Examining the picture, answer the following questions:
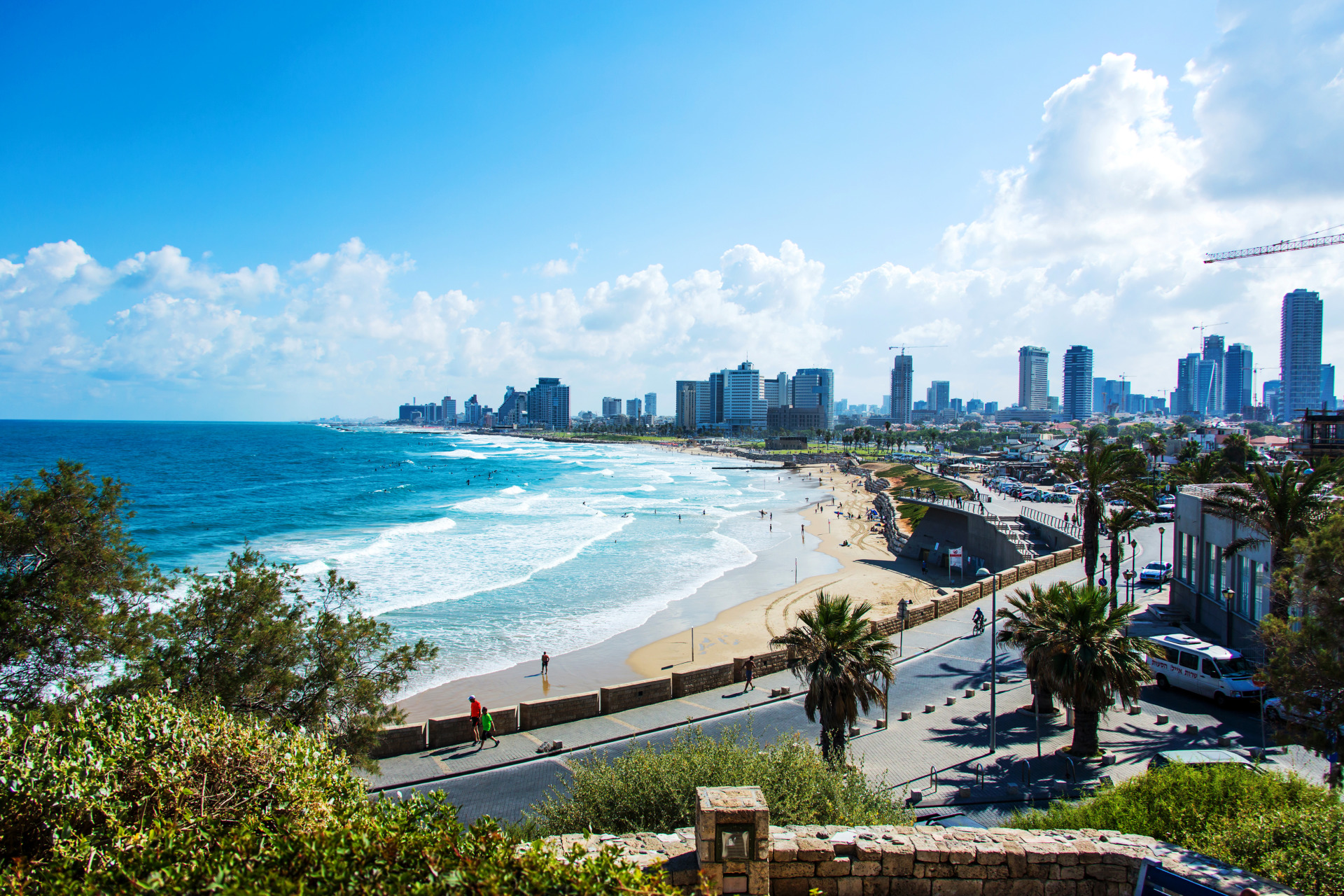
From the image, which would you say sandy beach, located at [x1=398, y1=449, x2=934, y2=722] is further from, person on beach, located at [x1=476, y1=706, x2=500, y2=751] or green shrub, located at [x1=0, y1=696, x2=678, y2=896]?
green shrub, located at [x1=0, y1=696, x2=678, y2=896]

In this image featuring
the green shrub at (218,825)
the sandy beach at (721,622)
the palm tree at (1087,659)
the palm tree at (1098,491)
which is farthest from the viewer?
the palm tree at (1098,491)

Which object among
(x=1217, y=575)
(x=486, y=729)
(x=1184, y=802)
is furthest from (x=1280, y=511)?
(x=486, y=729)

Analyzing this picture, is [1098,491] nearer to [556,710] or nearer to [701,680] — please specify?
[701,680]

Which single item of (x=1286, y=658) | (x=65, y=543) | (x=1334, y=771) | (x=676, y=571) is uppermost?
(x=65, y=543)

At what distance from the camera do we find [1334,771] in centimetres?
1159

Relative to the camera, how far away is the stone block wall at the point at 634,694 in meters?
18.5

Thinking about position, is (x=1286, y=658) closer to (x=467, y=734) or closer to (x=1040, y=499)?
(x=467, y=734)

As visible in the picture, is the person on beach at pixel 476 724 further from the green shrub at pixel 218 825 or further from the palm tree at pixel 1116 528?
the palm tree at pixel 1116 528

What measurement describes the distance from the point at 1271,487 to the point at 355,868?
77.6 feet

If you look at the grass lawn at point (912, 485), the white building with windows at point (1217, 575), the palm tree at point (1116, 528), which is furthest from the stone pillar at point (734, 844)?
the grass lawn at point (912, 485)

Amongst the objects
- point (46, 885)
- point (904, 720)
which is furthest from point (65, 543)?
point (904, 720)

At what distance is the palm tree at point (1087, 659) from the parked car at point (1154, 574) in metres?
18.4

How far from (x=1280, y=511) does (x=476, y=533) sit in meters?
47.1

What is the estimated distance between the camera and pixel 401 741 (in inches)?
640
